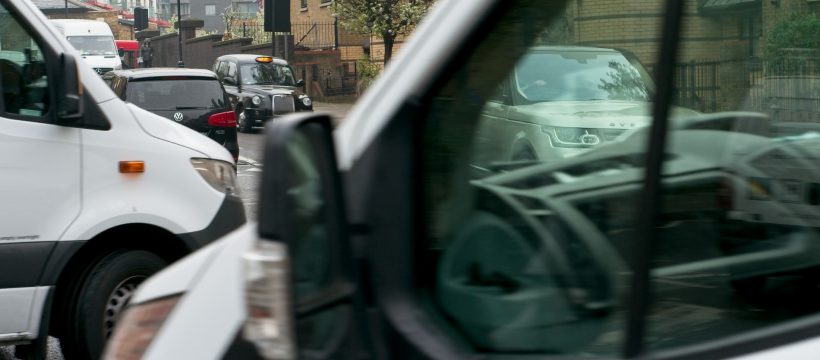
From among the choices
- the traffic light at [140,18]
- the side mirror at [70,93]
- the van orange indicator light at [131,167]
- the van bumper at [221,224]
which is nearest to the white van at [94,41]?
the traffic light at [140,18]

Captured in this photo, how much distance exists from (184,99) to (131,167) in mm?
10803

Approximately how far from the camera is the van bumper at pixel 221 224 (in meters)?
6.48

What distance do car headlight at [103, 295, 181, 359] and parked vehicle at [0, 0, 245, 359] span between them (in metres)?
3.22

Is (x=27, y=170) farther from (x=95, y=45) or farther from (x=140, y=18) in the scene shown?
(x=140, y=18)

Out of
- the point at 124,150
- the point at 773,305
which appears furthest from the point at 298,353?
the point at 124,150

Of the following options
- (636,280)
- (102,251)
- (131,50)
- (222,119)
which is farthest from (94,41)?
(636,280)

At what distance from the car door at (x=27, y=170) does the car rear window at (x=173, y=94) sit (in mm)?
10764

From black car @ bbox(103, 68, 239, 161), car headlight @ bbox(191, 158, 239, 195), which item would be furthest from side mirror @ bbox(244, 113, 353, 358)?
black car @ bbox(103, 68, 239, 161)

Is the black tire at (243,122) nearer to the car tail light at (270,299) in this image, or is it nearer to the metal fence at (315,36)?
the metal fence at (315,36)

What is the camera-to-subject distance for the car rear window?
16.8 metres

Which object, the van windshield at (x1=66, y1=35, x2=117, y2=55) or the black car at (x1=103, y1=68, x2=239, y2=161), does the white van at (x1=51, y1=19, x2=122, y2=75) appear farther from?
the black car at (x1=103, y1=68, x2=239, y2=161)

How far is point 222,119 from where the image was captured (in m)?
17.0

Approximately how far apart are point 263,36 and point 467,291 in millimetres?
48960

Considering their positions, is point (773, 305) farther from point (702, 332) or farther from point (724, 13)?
point (724, 13)
